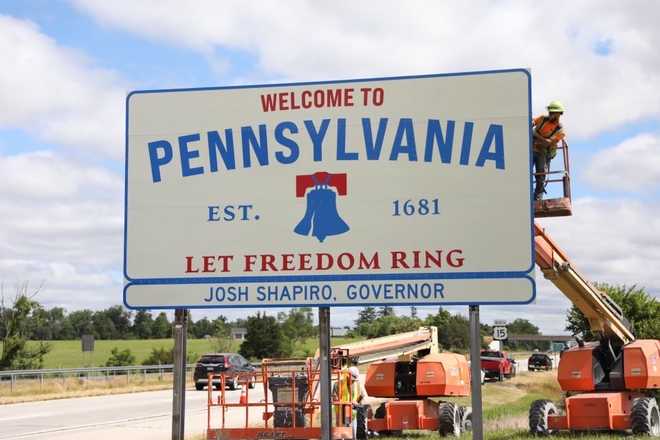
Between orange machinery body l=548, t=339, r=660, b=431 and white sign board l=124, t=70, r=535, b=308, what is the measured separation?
10.5 metres

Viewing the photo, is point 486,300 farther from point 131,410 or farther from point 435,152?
point 131,410

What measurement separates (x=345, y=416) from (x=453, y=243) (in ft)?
32.6

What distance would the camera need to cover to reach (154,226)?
8.81 m

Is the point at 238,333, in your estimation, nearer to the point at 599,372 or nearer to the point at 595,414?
the point at 599,372

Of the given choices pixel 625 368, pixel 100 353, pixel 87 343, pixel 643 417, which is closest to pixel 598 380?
pixel 625 368

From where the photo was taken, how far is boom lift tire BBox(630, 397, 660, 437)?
56.9 feet

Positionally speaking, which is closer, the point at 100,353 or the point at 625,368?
the point at 625,368

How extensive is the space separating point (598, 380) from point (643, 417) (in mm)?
1530

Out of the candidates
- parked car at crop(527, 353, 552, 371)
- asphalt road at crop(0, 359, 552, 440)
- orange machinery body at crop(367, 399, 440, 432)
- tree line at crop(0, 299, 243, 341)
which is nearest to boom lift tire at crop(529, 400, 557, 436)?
orange machinery body at crop(367, 399, 440, 432)

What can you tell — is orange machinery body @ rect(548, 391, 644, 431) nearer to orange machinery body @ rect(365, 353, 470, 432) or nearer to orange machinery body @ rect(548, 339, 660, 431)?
orange machinery body @ rect(548, 339, 660, 431)

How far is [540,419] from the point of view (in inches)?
717

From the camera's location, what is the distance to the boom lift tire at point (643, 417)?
17328mm

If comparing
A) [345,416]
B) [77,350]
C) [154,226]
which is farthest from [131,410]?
[77,350]

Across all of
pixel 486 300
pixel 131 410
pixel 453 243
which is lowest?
pixel 131 410
